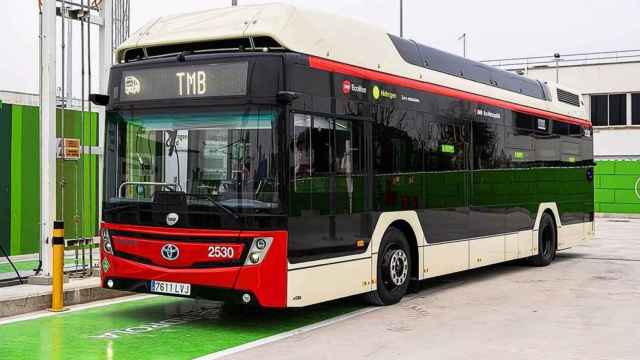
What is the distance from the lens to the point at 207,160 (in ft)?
27.7

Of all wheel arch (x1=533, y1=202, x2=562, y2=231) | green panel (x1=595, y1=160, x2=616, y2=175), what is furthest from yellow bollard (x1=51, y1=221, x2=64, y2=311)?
green panel (x1=595, y1=160, x2=616, y2=175)

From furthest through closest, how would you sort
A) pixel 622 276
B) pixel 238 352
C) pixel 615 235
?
pixel 615 235 → pixel 622 276 → pixel 238 352

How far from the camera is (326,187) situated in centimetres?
905

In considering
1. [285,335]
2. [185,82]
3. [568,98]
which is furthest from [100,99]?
[568,98]

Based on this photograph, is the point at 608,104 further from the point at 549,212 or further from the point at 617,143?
the point at 549,212

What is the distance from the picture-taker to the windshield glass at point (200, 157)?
27.2ft

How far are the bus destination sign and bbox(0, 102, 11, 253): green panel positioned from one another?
5894mm

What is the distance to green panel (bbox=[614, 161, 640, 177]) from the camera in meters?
39.2

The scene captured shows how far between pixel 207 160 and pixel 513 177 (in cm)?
739

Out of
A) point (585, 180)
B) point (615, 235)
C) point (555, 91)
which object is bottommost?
point (615, 235)

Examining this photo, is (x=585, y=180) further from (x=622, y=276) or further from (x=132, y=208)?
(x=132, y=208)

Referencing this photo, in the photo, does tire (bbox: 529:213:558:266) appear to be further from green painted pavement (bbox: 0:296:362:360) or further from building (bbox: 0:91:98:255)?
building (bbox: 0:91:98:255)

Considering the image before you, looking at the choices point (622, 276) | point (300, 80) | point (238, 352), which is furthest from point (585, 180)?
point (238, 352)

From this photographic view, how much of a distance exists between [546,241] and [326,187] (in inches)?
327
